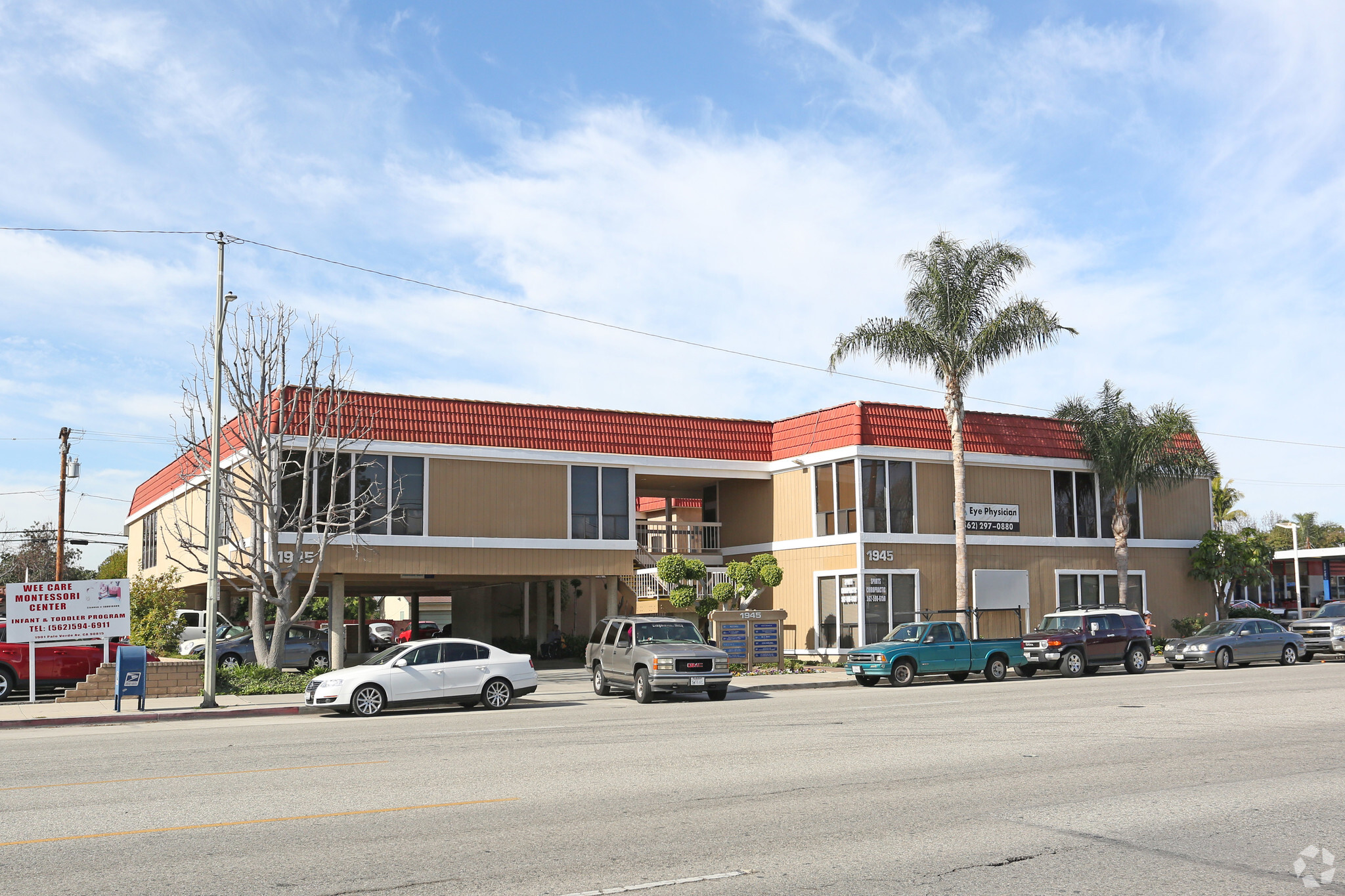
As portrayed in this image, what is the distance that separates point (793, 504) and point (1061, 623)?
30.5ft

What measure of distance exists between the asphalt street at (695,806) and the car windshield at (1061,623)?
1100 cm

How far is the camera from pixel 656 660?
21.9 m

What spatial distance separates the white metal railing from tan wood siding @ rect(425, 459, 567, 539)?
3252 millimetres

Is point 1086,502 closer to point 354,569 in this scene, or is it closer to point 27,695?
point 354,569

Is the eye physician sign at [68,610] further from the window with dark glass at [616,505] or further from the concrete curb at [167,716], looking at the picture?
the window with dark glass at [616,505]

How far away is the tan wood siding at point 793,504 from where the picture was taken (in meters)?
34.4

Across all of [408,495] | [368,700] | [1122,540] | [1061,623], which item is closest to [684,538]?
[408,495]

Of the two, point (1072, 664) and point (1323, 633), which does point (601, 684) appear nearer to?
point (1072, 664)

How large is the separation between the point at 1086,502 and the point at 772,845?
32.2 m

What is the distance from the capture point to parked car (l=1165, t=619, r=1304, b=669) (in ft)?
99.1

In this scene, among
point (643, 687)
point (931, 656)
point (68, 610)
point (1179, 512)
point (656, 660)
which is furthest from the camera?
point (1179, 512)

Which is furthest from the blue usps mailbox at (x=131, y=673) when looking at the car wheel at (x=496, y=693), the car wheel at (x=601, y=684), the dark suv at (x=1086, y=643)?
the dark suv at (x=1086, y=643)

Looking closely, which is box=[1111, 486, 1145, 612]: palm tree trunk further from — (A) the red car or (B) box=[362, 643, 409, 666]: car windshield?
(A) the red car

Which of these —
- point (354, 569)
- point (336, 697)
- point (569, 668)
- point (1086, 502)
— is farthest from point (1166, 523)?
point (336, 697)
